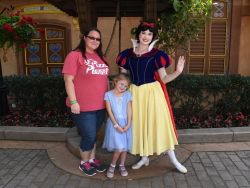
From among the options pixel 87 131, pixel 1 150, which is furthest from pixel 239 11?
pixel 1 150

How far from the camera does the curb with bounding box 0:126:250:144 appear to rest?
3.14 meters

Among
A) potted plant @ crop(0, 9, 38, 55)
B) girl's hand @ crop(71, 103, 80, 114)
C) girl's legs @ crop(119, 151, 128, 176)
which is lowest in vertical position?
girl's legs @ crop(119, 151, 128, 176)

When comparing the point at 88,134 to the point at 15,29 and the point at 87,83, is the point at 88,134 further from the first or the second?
the point at 15,29

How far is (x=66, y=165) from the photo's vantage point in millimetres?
2580

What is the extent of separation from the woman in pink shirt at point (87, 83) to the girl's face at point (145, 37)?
481 millimetres

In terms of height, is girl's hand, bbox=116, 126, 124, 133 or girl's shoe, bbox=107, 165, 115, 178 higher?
girl's hand, bbox=116, 126, 124, 133

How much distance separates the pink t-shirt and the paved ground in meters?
0.88

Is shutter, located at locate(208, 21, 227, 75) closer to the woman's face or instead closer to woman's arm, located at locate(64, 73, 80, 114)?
the woman's face

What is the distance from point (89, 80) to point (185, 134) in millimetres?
1859

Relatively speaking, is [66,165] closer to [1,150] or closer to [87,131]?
[87,131]

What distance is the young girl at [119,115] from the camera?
221 cm

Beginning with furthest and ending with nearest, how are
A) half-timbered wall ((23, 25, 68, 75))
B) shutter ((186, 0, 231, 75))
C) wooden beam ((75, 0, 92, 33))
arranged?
half-timbered wall ((23, 25, 68, 75))
shutter ((186, 0, 231, 75))
wooden beam ((75, 0, 92, 33))

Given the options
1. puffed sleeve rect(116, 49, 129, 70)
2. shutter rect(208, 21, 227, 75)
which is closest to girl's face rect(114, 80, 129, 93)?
puffed sleeve rect(116, 49, 129, 70)

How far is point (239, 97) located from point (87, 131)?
3216 millimetres
